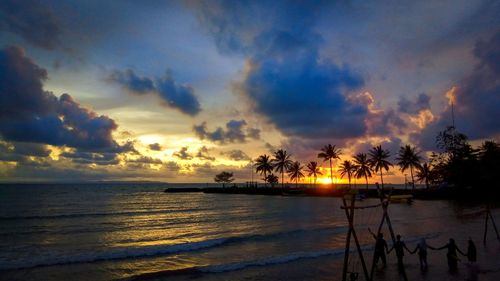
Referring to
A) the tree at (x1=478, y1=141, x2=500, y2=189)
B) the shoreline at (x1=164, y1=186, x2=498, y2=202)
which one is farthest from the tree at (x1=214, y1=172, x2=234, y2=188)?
the tree at (x1=478, y1=141, x2=500, y2=189)

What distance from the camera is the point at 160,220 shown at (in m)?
42.8

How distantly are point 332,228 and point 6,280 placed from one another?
24.4 metres

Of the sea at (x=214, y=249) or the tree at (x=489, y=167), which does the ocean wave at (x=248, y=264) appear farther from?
the tree at (x=489, y=167)

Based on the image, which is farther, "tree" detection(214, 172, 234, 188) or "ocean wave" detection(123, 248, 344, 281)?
"tree" detection(214, 172, 234, 188)

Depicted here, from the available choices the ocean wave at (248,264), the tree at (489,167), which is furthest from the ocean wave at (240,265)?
the tree at (489,167)

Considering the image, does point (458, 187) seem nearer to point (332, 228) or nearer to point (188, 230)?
point (332, 228)

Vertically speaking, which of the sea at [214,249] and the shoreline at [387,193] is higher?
the shoreline at [387,193]

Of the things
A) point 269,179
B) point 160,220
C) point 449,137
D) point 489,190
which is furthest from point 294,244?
point 269,179

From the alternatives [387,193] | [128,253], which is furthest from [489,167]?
[128,253]

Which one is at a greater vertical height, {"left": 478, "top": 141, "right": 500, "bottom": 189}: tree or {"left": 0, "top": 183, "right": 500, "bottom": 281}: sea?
{"left": 478, "top": 141, "right": 500, "bottom": 189}: tree

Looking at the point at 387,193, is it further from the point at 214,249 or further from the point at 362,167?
the point at 214,249

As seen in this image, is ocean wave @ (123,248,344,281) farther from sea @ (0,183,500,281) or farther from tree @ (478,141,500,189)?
tree @ (478,141,500,189)

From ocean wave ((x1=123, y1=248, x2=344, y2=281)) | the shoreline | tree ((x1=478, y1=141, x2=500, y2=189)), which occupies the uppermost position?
tree ((x1=478, y1=141, x2=500, y2=189))

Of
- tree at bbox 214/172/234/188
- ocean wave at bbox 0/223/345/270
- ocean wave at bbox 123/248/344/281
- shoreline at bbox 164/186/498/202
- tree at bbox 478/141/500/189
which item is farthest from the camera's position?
tree at bbox 214/172/234/188
